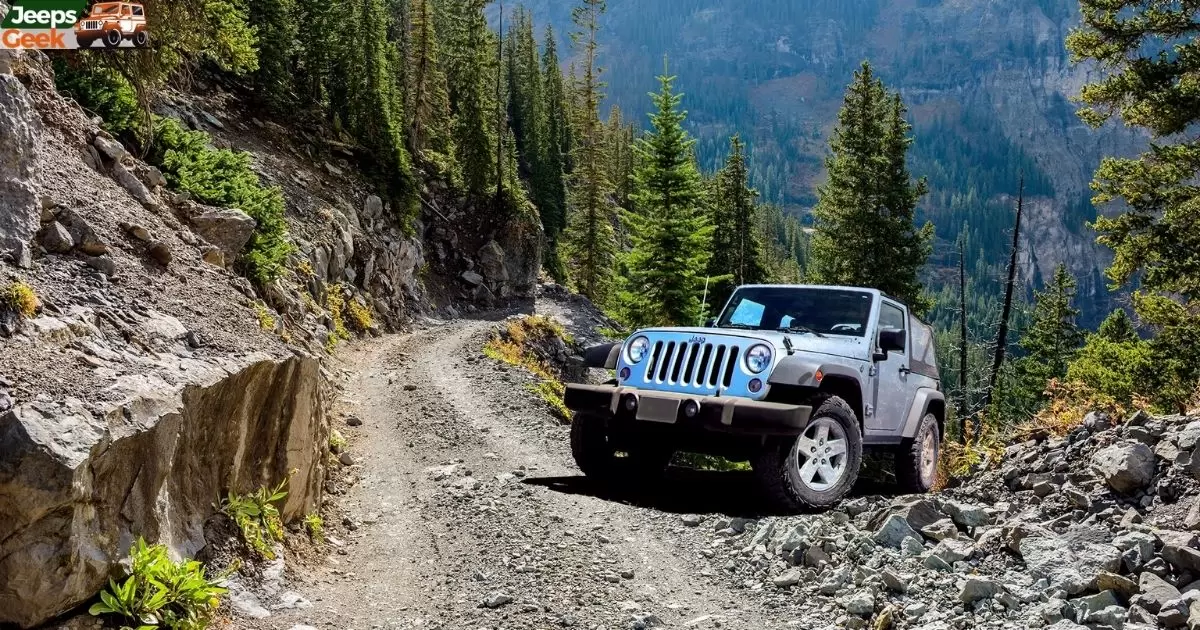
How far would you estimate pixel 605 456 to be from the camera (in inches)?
344

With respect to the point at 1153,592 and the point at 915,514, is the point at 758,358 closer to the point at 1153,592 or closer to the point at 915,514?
the point at 915,514

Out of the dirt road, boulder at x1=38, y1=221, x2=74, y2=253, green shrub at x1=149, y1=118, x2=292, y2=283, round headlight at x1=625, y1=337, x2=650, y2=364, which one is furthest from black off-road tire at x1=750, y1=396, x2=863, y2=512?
green shrub at x1=149, y1=118, x2=292, y2=283

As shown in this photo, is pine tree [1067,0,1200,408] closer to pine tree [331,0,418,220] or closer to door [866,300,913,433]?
door [866,300,913,433]

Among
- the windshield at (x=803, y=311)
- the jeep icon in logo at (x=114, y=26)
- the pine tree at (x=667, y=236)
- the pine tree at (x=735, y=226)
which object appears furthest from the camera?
the pine tree at (x=735, y=226)

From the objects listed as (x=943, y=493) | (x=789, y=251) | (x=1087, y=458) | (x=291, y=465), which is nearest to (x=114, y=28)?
(x=291, y=465)

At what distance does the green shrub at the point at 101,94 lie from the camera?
1044 cm

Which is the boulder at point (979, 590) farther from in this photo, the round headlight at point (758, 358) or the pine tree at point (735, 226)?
the pine tree at point (735, 226)

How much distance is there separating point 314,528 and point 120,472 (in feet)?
10.0

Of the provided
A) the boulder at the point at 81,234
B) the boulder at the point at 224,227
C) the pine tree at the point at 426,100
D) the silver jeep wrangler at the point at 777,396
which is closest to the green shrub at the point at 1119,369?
the silver jeep wrangler at the point at 777,396

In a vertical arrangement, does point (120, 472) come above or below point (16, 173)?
below

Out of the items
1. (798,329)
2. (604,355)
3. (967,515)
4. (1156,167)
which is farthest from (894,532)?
(1156,167)

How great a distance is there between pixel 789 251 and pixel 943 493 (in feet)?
554

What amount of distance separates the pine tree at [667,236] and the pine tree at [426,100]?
82.3 feet

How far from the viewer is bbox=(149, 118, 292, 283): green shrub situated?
11461mm
